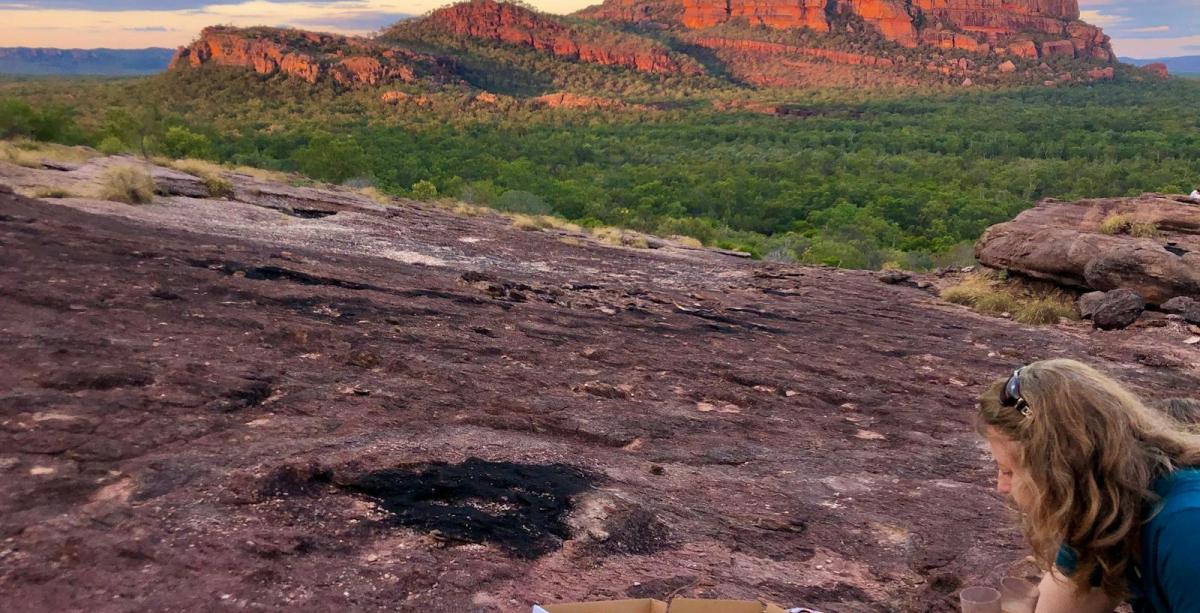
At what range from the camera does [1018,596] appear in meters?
2.87

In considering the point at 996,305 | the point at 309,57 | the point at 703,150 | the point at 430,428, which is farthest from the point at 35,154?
the point at 309,57

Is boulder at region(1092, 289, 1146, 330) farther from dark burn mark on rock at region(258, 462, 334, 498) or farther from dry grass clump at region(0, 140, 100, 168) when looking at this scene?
dry grass clump at region(0, 140, 100, 168)

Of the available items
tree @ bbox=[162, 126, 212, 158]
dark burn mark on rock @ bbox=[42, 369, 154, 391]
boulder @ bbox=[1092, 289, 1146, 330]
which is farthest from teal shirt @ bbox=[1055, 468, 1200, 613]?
tree @ bbox=[162, 126, 212, 158]

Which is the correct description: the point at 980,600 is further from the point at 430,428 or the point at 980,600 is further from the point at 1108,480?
the point at 430,428

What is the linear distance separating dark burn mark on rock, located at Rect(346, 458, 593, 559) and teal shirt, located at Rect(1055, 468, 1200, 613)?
180 centimetres

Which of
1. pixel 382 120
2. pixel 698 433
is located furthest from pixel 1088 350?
pixel 382 120

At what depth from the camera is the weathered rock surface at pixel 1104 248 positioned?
1059 cm

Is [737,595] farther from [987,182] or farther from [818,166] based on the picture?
[818,166]

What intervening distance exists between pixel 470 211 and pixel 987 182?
98.8ft

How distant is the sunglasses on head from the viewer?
2170mm

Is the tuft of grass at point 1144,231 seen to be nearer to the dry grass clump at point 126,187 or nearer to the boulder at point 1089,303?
the boulder at point 1089,303

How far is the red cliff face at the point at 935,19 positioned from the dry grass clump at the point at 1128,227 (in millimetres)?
109316

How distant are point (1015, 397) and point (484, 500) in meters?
1.94

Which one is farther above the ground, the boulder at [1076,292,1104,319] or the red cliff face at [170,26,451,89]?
the red cliff face at [170,26,451,89]
